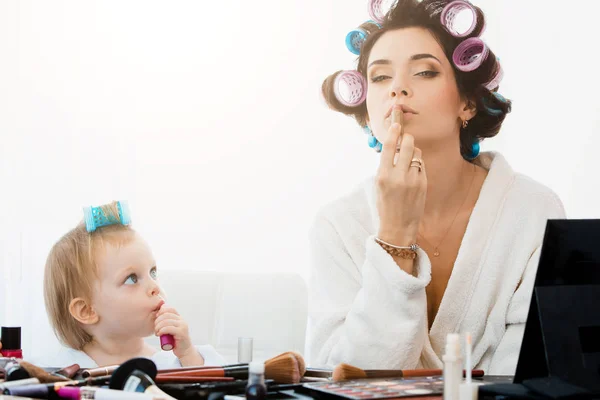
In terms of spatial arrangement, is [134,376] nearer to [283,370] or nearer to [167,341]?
[283,370]

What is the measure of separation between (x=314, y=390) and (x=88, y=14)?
1539 mm

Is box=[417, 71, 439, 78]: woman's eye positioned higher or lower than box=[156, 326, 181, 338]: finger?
higher

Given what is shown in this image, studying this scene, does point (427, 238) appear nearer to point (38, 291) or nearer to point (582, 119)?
point (582, 119)

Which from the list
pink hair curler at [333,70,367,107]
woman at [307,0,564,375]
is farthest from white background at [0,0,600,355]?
woman at [307,0,564,375]

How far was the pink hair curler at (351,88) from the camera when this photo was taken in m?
1.52

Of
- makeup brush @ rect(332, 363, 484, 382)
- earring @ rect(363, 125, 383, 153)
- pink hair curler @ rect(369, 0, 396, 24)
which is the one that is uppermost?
pink hair curler @ rect(369, 0, 396, 24)

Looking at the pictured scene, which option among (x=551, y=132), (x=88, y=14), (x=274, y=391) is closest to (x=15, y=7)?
(x=88, y=14)

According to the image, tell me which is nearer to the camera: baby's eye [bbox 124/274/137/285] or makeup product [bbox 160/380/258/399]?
makeup product [bbox 160/380/258/399]

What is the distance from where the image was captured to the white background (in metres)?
Result: 1.86

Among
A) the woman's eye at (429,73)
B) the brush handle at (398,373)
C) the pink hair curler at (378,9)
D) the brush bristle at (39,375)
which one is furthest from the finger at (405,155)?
the brush bristle at (39,375)

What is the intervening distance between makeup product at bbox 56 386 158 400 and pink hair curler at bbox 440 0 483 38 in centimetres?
106

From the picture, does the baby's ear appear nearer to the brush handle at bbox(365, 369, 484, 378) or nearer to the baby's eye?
the baby's eye

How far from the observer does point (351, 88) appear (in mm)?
1550

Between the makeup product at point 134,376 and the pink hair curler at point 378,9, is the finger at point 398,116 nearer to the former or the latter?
the pink hair curler at point 378,9
